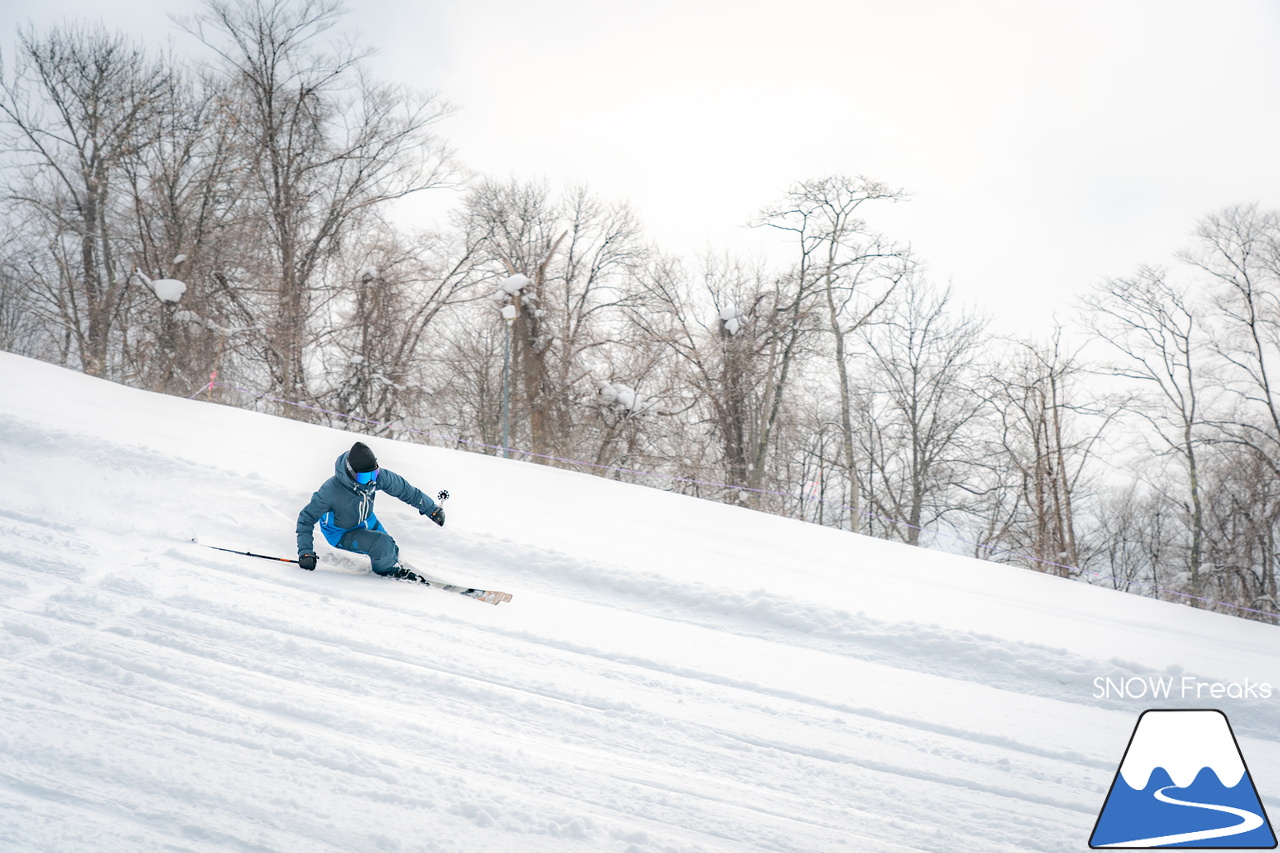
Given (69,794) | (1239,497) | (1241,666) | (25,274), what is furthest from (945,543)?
(25,274)

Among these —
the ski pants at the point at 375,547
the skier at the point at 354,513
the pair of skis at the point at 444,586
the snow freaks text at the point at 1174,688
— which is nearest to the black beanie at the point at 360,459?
the skier at the point at 354,513

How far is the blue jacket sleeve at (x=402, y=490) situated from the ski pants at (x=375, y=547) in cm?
35

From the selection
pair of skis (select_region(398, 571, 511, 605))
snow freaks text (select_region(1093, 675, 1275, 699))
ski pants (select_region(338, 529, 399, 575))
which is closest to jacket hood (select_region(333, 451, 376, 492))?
ski pants (select_region(338, 529, 399, 575))

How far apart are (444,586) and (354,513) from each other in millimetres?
948

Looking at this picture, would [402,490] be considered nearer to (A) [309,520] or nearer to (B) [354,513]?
(B) [354,513]

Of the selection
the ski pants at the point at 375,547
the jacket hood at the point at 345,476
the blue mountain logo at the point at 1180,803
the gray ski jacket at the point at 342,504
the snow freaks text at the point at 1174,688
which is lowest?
the blue mountain logo at the point at 1180,803

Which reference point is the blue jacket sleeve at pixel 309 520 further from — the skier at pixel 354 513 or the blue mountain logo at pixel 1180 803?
the blue mountain logo at pixel 1180 803

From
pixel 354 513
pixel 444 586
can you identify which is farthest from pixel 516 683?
pixel 354 513

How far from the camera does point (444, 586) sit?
555 cm

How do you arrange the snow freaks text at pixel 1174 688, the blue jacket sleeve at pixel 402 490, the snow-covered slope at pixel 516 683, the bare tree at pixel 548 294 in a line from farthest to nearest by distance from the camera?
the bare tree at pixel 548 294 → the blue jacket sleeve at pixel 402 490 → the snow freaks text at pixel 1174 688 → the snow-covered slope at pixel 516 683

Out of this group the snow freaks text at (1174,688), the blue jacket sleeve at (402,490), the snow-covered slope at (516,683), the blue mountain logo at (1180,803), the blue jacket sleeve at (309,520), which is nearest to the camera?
the snow-covered slope at (516,683)

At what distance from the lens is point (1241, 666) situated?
583 cm

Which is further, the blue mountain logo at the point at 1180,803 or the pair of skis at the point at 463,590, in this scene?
the pair of skis at the point at 463,590

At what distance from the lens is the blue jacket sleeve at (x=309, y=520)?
17.7 feet
